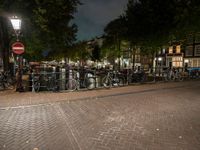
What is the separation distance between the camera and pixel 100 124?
6285mm

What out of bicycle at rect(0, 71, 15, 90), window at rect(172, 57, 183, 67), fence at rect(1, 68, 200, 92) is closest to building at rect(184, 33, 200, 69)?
window at rect(172, 57, 183, 67)

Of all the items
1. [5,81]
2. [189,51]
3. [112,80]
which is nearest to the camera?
[5,81]

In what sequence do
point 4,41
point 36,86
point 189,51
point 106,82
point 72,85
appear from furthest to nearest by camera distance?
point 189,51
point 4,41
point 106,82
point 72,85
point 36,86

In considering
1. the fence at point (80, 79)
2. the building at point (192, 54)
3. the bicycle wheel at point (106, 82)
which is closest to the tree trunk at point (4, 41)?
the fence at point (80, 79)

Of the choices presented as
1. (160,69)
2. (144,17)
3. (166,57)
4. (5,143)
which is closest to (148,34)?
(144,17)

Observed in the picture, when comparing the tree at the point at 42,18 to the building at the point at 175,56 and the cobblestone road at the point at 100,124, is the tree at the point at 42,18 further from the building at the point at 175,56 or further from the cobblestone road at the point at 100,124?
the building at the point at 175,56

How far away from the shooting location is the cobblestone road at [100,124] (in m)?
4.85

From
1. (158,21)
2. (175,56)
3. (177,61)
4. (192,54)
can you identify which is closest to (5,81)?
(158,21)

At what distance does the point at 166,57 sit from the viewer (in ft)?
155

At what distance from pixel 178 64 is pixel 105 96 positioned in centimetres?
3743

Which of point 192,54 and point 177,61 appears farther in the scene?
point 177,61

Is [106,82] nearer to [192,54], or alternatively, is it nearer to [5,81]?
[5,81]

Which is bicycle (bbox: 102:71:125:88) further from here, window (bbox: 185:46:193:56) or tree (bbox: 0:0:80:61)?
window (bbox: 185:46:193:56)

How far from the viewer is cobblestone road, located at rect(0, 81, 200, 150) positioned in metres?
4.85
